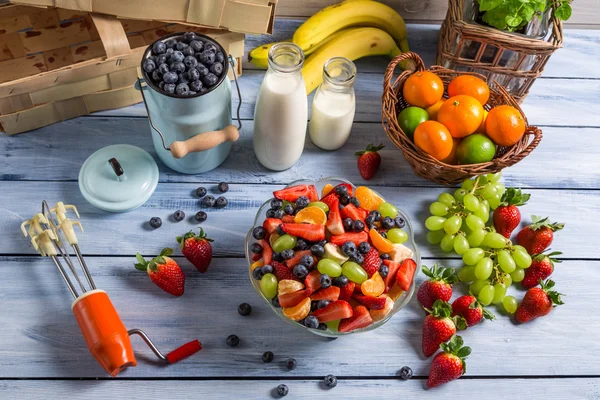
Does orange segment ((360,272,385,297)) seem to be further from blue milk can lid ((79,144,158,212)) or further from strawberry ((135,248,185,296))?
blue milk can lid ((79,144,158,212))

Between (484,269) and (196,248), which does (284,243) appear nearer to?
(196,248)

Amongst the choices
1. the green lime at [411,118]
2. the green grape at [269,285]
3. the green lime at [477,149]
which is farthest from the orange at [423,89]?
the green grape at [269,285]

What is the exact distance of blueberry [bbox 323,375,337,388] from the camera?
3.79 feet

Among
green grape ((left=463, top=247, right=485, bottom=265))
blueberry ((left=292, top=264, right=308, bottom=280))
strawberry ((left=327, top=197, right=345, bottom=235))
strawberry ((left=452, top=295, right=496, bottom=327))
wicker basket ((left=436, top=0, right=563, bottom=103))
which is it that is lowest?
strawberry ((left=452, top=295, right=496, bottom=327))

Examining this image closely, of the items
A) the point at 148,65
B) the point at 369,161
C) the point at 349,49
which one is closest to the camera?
the point at 148,65

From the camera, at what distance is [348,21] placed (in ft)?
5.25

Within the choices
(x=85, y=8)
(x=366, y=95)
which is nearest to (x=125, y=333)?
(x=85, y=8)

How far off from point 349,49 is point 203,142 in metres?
0.54

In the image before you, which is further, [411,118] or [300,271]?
[411,118]

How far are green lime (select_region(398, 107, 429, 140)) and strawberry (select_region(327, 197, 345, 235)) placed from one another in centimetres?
29

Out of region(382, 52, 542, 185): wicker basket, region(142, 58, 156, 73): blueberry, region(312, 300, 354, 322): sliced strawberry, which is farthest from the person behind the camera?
region(382, 52, 542, 185): wicker basket

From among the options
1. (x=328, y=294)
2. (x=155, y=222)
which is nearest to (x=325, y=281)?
(x=328, y=294)

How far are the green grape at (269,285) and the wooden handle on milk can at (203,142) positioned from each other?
1.06ft

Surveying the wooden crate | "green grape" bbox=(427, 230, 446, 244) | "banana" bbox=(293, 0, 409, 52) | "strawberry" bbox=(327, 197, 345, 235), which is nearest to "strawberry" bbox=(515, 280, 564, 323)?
"green grape" bbox=(427, 230, 446, 244)
